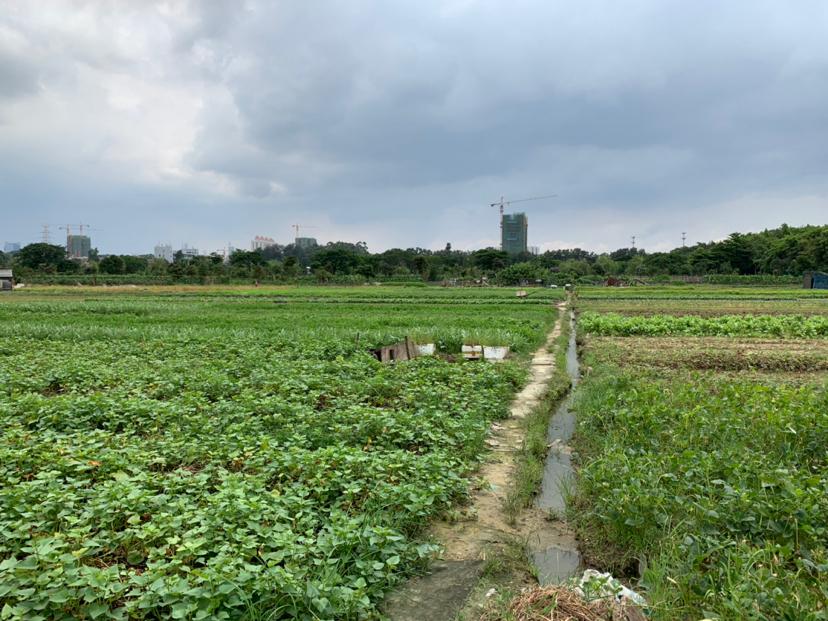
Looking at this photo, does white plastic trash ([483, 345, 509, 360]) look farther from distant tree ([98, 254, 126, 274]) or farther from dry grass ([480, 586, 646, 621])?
distant tree ([98, 254, 126, 274])

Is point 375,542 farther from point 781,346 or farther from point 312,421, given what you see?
point 781,346

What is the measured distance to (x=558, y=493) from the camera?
5945 millimetres

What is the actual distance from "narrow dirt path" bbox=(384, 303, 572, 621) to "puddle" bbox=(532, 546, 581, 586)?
12 cm

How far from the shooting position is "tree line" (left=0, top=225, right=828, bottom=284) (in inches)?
3189

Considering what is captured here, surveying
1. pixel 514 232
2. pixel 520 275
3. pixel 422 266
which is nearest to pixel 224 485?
pixel 520 275

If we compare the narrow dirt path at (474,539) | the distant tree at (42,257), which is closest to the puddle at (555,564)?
the narrow dirt path at (474,539)

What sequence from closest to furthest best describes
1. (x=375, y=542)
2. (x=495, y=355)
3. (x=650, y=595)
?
(x=650, y=595) → (x=375, y=542) → (x=495, y=355)

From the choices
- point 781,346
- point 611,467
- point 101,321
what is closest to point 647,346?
point 781,346

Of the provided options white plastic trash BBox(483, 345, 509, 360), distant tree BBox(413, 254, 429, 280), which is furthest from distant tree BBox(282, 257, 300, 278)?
white plastic trash BBox(483, 345, 509, 360)

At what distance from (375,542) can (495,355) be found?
1173 centimetres

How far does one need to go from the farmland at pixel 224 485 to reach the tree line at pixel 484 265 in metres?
78.7

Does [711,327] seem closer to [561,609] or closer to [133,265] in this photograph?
[561,609]

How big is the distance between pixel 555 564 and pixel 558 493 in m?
1.59

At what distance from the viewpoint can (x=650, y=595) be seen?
3.54 meters
